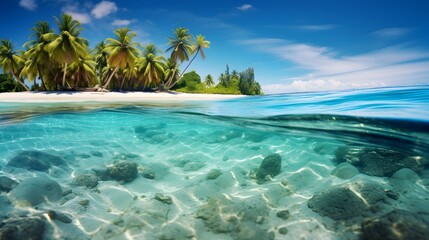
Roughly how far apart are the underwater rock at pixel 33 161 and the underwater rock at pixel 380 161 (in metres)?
9.40

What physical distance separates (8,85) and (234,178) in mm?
57942

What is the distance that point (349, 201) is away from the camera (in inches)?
204

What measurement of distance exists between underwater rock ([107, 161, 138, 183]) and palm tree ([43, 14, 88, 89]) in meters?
27.1

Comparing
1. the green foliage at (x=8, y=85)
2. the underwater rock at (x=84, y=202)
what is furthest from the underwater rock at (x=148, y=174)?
the green foliage at (x=8, y=85)

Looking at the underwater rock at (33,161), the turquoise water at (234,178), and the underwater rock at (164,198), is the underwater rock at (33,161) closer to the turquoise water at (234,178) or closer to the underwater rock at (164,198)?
the turquoise water at (234,178)

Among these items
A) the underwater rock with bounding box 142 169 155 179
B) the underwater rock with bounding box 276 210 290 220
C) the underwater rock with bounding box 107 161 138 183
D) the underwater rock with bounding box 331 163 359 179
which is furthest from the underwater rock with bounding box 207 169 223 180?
the underwater rock with bounding box 331 163 359 179

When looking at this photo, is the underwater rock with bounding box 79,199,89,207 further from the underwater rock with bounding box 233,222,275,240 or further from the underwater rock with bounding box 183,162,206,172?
the underwater rock with bounding box 233,222,275,240

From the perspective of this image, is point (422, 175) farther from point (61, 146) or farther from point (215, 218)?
point (61, 146)

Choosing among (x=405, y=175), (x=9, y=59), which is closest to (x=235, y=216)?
(x=405, y=175)

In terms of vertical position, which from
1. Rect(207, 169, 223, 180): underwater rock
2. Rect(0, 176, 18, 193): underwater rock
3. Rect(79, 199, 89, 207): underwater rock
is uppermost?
Rect(0, 176, 18, 193): underwater rock

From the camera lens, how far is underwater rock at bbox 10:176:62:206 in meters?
5.42

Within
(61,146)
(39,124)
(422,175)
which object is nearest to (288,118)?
(422,175)

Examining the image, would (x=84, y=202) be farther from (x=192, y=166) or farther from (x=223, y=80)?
(x=223, y=80)

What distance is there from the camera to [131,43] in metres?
35.9
